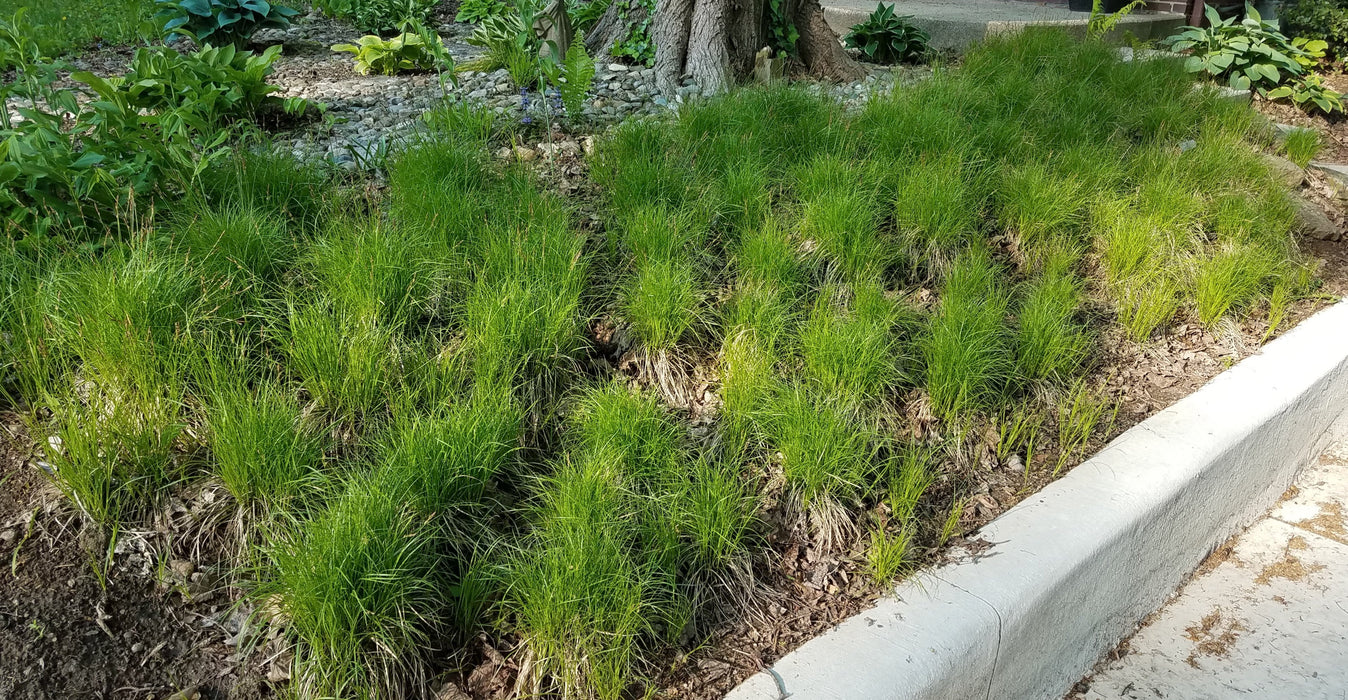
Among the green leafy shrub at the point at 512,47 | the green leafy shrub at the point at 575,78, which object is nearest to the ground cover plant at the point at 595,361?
the green leafy shrub at the point at 575,78

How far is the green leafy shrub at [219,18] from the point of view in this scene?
535cm

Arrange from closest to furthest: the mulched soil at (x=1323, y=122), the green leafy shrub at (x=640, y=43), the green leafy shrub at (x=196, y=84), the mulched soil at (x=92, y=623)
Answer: the mulched soil at (x=92, y=623) < the green leafy shrub at (x=196, y=84) < the green leafy shrub at (x=640, y=43) < the mulched soil at (x=1323, y=122)

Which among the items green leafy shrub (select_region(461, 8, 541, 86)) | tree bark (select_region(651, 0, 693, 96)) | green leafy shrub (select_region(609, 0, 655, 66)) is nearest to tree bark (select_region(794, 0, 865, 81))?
tree bark (select_region(651, 0, 693, 96))

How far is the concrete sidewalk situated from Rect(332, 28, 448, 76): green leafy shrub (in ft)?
14.8

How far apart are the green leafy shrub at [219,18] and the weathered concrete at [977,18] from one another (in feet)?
14.2

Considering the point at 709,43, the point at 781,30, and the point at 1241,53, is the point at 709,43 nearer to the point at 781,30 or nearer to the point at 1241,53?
the point at 781,30

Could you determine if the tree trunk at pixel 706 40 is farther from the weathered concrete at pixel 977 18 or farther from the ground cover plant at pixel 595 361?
the weathered concrete at pixel 977 18

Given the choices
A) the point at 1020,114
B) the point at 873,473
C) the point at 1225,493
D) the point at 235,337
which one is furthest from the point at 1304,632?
the point at 235,337

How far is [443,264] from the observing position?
3.14 m

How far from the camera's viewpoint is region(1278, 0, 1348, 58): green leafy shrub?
28.3ft

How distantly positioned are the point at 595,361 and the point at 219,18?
3.70m

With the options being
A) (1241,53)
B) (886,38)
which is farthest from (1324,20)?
(886,38)

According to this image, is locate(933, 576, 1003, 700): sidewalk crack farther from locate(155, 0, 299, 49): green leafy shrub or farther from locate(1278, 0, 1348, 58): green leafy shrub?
locate(1278, 0, 1348, 58): green leafy shrub

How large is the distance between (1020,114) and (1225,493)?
2459 mm
